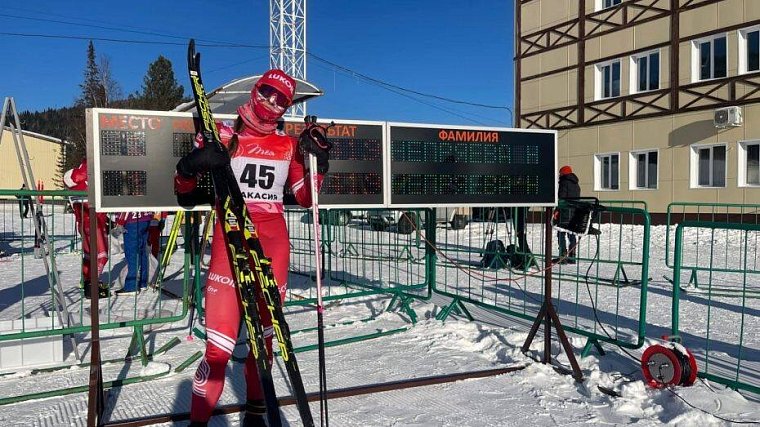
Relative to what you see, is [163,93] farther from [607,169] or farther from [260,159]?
[260,159]

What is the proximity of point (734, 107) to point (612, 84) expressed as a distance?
4629mm

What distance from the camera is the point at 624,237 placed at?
1588 cm

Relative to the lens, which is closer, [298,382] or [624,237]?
[298,382]

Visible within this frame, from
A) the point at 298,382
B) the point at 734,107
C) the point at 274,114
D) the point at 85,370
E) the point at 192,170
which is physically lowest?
the point at 85,370

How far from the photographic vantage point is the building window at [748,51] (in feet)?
53.8

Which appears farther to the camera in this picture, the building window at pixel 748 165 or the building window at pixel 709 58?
the building window at pixel 709 58

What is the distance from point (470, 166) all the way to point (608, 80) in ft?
56.4

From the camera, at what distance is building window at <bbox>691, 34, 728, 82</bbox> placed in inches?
672

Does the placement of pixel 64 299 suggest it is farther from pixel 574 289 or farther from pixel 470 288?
pixel 574 289

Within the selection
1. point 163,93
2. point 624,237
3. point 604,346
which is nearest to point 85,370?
point 604,346

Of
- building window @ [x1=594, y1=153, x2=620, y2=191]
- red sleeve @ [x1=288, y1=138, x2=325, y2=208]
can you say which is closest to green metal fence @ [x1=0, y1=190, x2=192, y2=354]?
red sleeve @ [x1=288, y1=138, x2=325, y2=208]

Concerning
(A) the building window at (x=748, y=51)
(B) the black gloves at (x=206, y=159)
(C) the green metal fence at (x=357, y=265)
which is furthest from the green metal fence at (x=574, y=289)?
(A) the building window at (x=748, y=51)

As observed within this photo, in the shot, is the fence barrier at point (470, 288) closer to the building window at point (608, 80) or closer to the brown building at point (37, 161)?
the building window at point (608, 80)

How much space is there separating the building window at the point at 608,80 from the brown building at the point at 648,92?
0.12ft
